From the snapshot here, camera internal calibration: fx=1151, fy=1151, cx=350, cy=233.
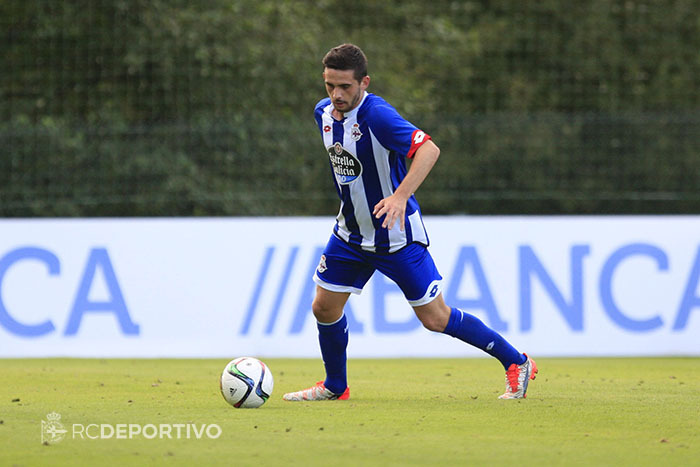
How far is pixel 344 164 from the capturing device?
6.44 m

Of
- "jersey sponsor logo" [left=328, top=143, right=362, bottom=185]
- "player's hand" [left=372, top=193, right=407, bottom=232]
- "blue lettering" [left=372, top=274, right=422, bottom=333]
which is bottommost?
"blue lettering" [left=372, top=274, right=422, bottom=333]

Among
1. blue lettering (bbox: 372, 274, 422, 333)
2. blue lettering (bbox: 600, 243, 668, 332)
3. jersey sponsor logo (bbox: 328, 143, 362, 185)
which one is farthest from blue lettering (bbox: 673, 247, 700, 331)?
jersey sponsor logo (bbox: 328, 143, 362, 185)

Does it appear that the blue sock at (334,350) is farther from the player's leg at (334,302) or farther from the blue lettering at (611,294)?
the blue lettering at (611,294)

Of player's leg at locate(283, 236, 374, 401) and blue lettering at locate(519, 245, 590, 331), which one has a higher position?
player's leg at locate(283, 236, 374, 401)

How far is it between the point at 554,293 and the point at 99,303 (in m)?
4.20

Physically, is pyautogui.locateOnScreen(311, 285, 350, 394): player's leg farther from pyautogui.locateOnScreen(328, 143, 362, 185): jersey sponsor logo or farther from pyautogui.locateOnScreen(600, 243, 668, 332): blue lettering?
pyautogui.locateOnScreen(600, 243, 668, 332): blue lettering

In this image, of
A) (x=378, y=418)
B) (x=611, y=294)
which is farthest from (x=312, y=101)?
(x=378, y=418)

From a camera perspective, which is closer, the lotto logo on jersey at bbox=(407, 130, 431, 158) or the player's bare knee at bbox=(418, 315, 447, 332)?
the lotto logo on jersey at bbox=(407, 130, 431, 158)

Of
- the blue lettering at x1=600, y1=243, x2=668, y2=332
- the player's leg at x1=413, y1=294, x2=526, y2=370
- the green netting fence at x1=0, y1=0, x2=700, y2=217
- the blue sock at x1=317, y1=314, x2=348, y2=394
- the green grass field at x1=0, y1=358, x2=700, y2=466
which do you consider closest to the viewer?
the green grass field at x1=0, y1=358, x2=700, y2=466

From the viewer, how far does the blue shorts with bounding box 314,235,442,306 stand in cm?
647

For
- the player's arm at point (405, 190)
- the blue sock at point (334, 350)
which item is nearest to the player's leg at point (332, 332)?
the blue sock at point (334, 350)

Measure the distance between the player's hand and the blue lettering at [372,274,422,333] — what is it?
4543 mm

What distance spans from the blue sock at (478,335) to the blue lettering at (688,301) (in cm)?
456

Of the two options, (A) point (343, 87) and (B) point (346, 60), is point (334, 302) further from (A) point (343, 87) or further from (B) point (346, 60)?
(B) point (346, 60)
